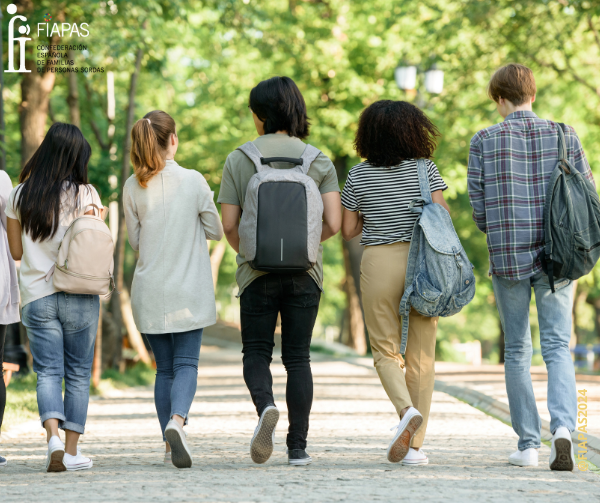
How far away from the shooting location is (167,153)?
4867 mm

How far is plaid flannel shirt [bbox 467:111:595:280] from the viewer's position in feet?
15.1

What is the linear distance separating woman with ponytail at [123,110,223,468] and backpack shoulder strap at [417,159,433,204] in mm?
1212

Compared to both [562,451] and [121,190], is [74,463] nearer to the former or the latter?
[562,451]

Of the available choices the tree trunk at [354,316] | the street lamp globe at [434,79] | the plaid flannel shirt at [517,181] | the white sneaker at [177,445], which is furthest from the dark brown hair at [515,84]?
the tree trunk at [354,316]

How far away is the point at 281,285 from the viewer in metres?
4.59

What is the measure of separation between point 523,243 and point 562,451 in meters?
1.14

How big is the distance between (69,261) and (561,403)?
287 centimetres

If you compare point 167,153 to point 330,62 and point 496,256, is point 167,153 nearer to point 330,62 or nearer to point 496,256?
point 496,256

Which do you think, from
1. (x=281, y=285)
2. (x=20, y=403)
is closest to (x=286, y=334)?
(x=281, y=285)

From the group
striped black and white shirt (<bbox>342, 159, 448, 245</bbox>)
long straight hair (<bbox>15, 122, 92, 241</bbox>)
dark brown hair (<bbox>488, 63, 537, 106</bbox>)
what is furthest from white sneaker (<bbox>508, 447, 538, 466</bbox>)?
long straight hair (<bbox>15, 122, 92, 241</bbox>)

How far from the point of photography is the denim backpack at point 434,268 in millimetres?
4566

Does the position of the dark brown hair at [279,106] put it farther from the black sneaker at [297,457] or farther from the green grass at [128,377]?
the green grass at [128,377]

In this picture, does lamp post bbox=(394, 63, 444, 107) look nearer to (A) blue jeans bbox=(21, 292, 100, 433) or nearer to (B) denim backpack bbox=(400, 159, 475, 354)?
(B) denim backpack bbox=(400, 159, 475, 354)

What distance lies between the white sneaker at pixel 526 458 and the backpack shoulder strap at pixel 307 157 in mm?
2019
